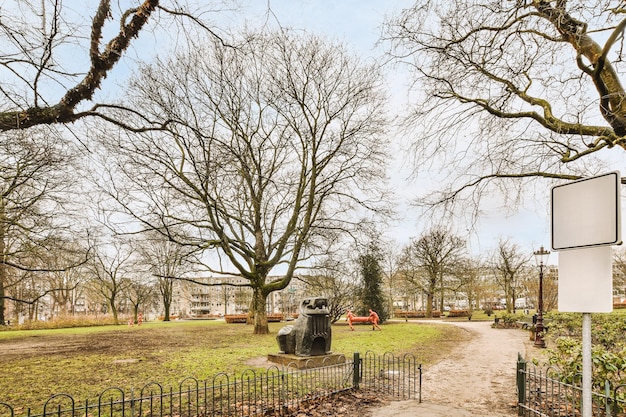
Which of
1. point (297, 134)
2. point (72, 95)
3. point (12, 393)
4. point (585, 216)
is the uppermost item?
point (297, 134)

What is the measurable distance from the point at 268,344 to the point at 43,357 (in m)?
8.10

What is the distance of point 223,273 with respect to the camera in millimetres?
20859

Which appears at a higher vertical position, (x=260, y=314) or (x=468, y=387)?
(x=468, y=387)

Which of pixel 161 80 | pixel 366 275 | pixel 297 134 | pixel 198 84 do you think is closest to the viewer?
pixel 161 80

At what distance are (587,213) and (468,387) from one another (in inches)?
311

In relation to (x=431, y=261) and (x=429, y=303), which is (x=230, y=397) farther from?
(x=429, y=303)

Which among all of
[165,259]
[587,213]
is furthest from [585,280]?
[165,259]

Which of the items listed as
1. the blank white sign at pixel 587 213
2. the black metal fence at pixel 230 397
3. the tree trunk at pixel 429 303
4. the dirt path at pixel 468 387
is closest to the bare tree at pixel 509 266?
the tree trunk at pixel 429 303

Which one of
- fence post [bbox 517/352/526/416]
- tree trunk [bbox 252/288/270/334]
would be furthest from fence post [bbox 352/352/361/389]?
tree trunk [bbox 252/288/270/334]

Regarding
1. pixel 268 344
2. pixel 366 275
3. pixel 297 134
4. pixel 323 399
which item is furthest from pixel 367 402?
pixel 366 275

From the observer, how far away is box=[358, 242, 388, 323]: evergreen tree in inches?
1258

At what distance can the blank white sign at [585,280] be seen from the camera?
2.47 metres

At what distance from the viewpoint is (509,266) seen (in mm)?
40250

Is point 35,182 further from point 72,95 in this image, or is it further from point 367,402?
point 367,402
